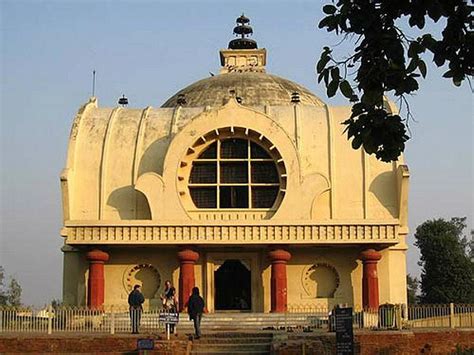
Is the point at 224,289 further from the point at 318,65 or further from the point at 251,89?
the point at 318,65

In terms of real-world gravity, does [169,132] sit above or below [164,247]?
above

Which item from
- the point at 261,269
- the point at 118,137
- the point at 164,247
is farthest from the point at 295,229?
the point at 118,137

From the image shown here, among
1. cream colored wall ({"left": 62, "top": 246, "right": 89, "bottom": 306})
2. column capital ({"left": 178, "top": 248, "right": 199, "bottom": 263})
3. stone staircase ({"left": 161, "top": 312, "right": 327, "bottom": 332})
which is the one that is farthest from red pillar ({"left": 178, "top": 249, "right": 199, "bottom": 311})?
cream colored wall ({"left": 62, "top": 246, "right": 89, "bottom": 306})

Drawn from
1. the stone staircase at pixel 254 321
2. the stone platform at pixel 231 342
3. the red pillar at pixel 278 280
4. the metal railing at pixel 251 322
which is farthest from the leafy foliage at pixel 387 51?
the red pillar at pixel 278 280

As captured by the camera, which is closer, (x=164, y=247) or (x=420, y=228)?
(x=164, y=247)

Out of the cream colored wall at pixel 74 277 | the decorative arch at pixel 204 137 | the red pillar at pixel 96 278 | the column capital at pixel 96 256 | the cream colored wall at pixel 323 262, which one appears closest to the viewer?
the red pillar at pixel 96 278

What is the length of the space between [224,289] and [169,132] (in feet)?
19.7

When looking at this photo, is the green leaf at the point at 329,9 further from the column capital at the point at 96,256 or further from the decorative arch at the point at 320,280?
the decorative arch at the point at 320,280

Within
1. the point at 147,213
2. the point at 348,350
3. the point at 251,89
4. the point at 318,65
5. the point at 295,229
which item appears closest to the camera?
the point at 318,65

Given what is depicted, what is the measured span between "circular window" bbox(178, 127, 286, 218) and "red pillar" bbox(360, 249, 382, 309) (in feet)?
11.6

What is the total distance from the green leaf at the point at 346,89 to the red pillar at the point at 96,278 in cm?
2135

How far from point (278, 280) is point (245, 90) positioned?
52.3ft

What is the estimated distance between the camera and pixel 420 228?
47562 mm

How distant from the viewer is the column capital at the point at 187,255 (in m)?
27.8
